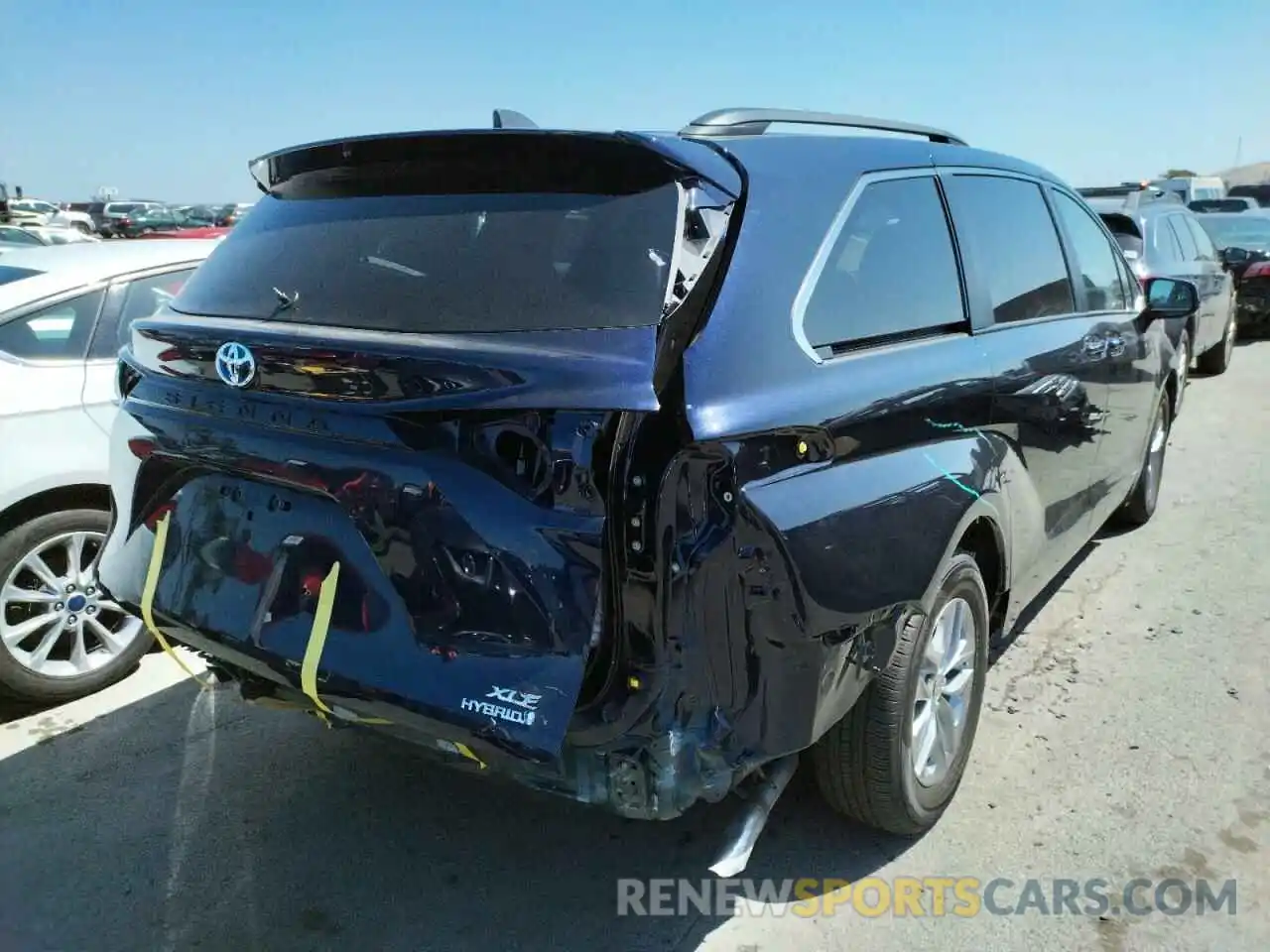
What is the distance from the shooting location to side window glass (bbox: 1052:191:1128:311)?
4000mm

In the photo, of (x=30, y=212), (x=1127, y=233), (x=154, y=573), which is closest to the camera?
(x=154, y=573)

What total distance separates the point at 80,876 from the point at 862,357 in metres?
2.54

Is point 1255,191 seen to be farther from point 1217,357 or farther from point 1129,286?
point 1129,286

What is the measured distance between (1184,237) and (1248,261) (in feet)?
12.2

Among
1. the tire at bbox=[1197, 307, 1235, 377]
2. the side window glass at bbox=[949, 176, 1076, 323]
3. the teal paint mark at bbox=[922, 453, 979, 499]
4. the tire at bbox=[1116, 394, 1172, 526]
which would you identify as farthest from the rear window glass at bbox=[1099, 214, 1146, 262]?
the teal paint mark at bbox=[922, 453, 979, 499]

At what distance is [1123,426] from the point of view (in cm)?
432

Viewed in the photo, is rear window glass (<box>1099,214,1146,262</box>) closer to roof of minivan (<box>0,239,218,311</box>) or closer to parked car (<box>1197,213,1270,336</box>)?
parked car (<box>1197,213,1270,336</box>)

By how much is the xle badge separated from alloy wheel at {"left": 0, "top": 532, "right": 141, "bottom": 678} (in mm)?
2320

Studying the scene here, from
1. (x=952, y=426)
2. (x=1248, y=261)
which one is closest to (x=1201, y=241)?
(x=1248, y=261)

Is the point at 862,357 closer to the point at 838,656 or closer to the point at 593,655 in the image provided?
the point at 838,656

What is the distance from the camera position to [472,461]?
1990mm

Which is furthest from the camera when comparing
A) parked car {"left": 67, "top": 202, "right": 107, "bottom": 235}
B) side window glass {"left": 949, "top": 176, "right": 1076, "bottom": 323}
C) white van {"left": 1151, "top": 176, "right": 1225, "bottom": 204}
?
parked car {"left": 67, "top": 202, "right": 107, "bottom": 235}

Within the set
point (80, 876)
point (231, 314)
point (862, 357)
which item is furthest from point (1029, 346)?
point (80, 876)

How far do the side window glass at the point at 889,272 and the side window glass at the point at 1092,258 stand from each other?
133 cm
